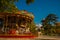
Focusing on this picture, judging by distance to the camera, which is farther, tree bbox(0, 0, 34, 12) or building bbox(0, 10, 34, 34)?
tree bbox(0, 0, 34, 12)

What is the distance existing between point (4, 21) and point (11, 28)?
114 centimetres

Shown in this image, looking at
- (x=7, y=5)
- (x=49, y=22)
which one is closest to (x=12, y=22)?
(x=7, y=5)

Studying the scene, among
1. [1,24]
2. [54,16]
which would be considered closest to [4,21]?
[1,24]

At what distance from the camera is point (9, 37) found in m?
22.0

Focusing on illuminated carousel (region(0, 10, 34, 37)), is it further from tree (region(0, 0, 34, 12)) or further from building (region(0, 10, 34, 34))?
tree (region(0, 0, 34, 12))

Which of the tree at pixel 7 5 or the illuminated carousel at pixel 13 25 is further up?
the tree at pixel 7 5

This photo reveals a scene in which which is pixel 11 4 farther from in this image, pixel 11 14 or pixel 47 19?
pixel 47 19

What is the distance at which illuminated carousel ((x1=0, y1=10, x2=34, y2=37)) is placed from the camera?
73.0 feet

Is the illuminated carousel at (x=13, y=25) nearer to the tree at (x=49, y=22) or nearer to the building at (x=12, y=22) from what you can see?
the building at (x=12, y=22)

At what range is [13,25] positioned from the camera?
22.5 meters

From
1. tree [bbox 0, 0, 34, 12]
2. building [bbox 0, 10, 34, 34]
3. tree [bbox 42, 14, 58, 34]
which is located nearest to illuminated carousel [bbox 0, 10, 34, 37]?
building [bbox 0, 10, 34, 34]

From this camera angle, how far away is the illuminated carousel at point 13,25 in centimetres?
2225

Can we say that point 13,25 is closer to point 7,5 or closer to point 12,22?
point 12,22

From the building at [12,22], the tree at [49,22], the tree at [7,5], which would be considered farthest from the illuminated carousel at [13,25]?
the tree at [49,22]
